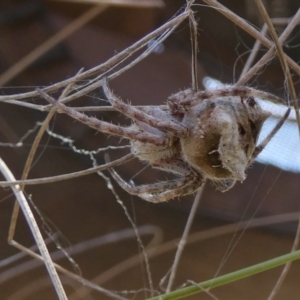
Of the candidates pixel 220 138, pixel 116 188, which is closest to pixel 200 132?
pixel 220 138

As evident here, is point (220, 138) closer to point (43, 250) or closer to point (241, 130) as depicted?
point (241, 130)

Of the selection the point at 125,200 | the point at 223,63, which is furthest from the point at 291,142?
the point at 125,200

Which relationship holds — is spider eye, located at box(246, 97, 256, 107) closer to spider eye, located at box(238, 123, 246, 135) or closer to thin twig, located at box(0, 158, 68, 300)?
spider eye, located at box(238, 123, 246, 135)

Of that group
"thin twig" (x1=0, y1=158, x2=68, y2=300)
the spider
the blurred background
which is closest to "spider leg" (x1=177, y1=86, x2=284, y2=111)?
the spider

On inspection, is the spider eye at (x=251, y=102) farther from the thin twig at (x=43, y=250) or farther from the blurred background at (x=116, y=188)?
the blurred background at (x=116, y=188)

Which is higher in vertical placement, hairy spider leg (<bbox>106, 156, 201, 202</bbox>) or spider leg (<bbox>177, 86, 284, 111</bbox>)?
spider leg (<bbox>177, 86, 284, 111</bbox>)

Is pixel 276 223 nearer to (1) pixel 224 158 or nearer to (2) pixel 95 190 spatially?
(2) pixel 95 190
